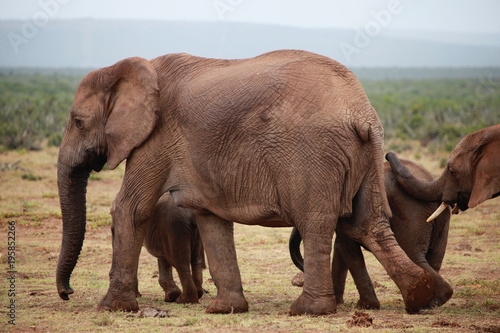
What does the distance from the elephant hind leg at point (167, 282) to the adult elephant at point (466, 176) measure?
2.76 meters

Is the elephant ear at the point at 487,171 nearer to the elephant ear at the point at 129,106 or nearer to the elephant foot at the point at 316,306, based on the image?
the elephant foot at the point at 316,306

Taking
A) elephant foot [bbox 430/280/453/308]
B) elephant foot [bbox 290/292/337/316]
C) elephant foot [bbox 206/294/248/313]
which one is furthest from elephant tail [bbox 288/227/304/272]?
elephant foot [bbox 430/280/453/308]

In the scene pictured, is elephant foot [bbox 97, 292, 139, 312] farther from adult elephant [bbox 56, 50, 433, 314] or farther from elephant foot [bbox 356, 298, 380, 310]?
elephant foot [bbox 356, 298, 380, 310]

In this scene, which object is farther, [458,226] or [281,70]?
[458,226]

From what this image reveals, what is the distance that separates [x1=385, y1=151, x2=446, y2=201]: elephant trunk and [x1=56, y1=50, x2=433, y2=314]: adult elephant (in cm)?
72

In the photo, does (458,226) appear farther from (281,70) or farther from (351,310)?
(281,70)

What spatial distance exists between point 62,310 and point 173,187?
167cm

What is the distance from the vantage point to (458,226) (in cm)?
1431

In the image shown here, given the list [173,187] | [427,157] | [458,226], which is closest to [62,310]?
[173,187]

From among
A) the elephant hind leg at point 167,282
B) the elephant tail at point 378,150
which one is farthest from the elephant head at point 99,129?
the elephant tail at point 378,150

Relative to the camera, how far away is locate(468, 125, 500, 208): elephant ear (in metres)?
7.44

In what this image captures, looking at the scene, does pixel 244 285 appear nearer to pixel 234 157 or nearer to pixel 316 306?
pixel 316 306

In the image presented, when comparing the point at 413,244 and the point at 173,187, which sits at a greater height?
the point at 173,187

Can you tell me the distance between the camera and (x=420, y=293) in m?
7.32
